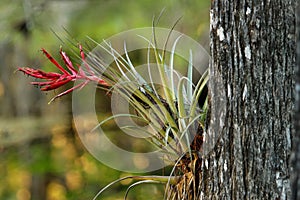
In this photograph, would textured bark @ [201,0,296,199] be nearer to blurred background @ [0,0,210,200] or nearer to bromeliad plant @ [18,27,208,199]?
bromeliad plant @ [18,27,208,199]

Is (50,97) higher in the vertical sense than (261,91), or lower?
higher

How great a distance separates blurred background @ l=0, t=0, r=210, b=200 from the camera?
4.09 m

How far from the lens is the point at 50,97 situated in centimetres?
512

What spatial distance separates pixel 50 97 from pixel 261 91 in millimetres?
3890

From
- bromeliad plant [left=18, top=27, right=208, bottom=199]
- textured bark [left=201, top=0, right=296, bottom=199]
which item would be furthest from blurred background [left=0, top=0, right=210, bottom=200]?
textured bark [left=201, top=0, right=296, bottom=199]

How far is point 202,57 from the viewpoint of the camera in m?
2.65

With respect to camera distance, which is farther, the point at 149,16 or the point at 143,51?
the point at 143,51

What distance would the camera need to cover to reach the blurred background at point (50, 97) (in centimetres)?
409

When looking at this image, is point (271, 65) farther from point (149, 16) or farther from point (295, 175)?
point (149, 16)

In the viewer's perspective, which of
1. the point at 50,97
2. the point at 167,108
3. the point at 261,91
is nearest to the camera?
the point at 261,91

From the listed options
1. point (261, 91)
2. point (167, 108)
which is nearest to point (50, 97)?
point (167, 108)

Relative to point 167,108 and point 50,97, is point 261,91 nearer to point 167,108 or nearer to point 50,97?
point 167,108

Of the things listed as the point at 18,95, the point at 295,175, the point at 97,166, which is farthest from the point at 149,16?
the point at 295,175

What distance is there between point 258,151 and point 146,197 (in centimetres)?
193
